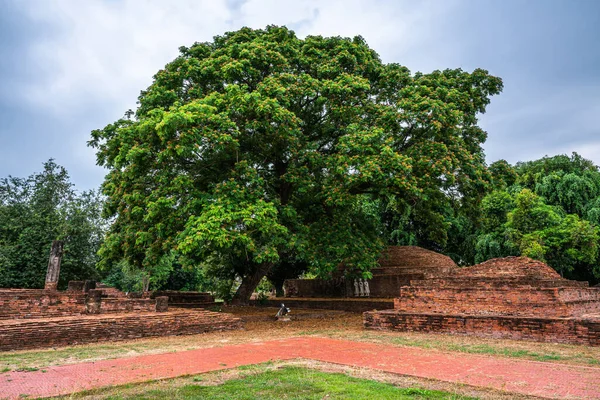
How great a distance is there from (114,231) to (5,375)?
Result: 33.5 ft

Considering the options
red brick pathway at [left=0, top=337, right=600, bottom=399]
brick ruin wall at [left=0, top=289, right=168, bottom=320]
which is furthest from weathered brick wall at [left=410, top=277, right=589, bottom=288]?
brick ruin wall at [left=0, top=289, right=168, bottom=320]

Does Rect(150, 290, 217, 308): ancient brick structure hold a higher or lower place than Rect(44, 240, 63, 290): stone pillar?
lower

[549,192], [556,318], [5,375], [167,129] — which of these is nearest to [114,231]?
[167,129]

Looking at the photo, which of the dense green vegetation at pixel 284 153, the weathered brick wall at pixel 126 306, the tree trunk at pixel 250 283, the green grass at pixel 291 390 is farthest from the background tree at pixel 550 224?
the green grass at pixel 291 390

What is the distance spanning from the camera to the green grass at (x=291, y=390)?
4641 mm

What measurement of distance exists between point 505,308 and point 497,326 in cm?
64

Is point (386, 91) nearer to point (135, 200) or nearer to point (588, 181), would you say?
point (135, 200)

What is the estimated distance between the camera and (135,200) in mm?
13125

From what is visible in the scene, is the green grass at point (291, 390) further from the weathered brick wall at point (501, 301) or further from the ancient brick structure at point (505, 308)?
the weathered brick wall at point (501, 301)

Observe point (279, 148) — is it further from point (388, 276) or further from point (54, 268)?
point (54, 268)

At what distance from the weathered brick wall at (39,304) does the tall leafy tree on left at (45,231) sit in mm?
12925

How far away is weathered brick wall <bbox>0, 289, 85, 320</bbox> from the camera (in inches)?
450

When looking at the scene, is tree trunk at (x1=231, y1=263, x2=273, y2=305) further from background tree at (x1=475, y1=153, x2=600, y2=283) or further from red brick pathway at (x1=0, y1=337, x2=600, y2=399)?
background tree at (x1=475, y1=153, x2=600, y2=283)

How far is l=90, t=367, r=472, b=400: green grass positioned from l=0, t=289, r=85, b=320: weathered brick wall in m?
8.15
